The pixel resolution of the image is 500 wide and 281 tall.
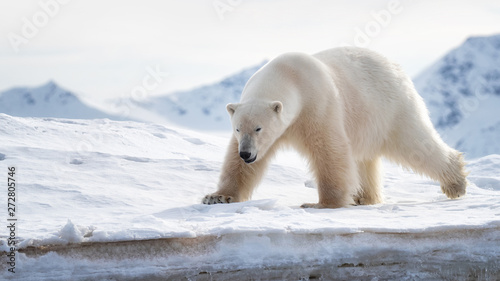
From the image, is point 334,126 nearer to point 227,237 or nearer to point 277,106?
point 277,106

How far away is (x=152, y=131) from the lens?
8.95 metres

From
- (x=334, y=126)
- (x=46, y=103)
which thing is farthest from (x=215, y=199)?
(x=46, y=103)

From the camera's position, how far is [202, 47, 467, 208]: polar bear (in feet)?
17.3

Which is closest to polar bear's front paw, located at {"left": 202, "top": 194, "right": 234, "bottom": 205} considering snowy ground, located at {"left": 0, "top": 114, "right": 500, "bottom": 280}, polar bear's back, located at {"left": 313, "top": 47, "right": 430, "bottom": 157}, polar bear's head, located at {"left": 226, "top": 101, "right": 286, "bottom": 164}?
snowy ground, located at {"left": 0, "top": 114, "right": 500, "bottom": 280}

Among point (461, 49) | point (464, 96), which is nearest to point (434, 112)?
point (464, 96)

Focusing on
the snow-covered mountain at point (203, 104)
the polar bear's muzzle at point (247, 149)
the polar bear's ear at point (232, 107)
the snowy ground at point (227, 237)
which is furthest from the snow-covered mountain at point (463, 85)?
the snowy ground at point (227, 237)

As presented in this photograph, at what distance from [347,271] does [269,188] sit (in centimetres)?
299

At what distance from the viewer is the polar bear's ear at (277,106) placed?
5.06 meters

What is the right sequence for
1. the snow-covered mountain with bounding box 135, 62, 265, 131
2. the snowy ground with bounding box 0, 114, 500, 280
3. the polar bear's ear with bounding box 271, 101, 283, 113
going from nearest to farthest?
the snowy ground with bounding box 0, 114, 500, 280 → the polar bear's ear with bounding box 271, 101, 283, 113 → the snow-covered mountain with bounding box 135, 62, 265, 131

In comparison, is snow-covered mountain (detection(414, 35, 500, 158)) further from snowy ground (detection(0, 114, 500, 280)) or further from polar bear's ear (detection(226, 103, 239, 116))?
snowy ground (detection(0, 114, 500, 280))

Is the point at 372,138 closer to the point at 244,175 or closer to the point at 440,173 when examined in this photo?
the point at 440,173

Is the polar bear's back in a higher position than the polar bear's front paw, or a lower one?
higher

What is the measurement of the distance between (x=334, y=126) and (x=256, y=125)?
0.78 meters

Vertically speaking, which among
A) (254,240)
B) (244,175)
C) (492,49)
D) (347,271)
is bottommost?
(347,271)
